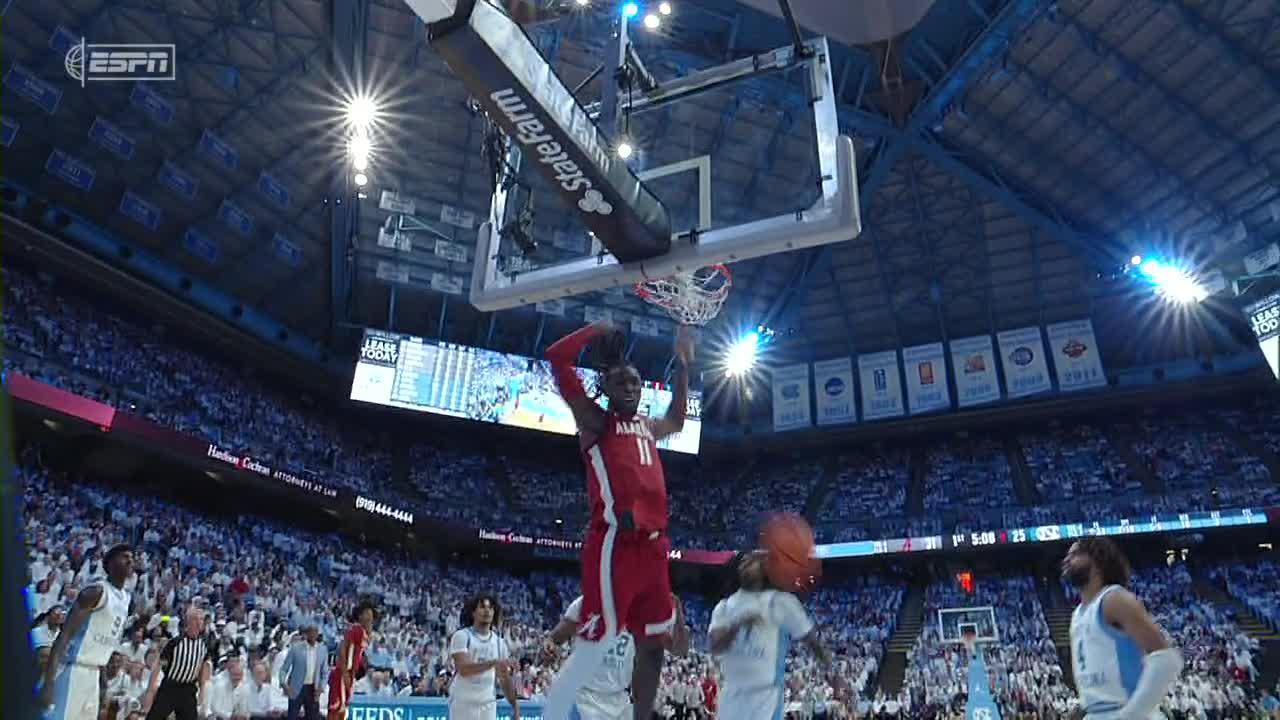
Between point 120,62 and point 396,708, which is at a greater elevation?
point 120,62

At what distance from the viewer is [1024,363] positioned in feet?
93.5

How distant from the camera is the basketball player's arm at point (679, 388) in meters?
4.79

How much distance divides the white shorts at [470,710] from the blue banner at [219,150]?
66.2 ft

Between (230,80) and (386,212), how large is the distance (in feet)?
18.1

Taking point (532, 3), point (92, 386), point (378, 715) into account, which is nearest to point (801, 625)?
point (532, 3)

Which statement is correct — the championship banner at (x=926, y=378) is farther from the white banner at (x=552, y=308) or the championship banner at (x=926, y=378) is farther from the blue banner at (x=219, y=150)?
the blue banner at (x=219, y=150)

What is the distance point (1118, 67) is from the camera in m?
20.5

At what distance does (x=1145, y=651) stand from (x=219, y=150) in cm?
2430

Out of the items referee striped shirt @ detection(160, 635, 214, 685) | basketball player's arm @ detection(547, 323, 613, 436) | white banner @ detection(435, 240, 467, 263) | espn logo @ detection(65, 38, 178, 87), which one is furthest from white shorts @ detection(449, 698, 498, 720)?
white banner @ detection(435, 240, 467, 263)

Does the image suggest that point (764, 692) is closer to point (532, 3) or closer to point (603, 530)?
point (603, 530)

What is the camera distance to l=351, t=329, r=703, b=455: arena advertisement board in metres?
27.4

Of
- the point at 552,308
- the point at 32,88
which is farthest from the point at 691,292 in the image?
the point at 32,88

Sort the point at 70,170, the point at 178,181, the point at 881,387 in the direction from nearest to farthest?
1. the point at 70,170
2. the point at 178,181
3. the point at 881,387

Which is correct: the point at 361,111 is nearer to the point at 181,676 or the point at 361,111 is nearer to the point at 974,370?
the point at 181,676
